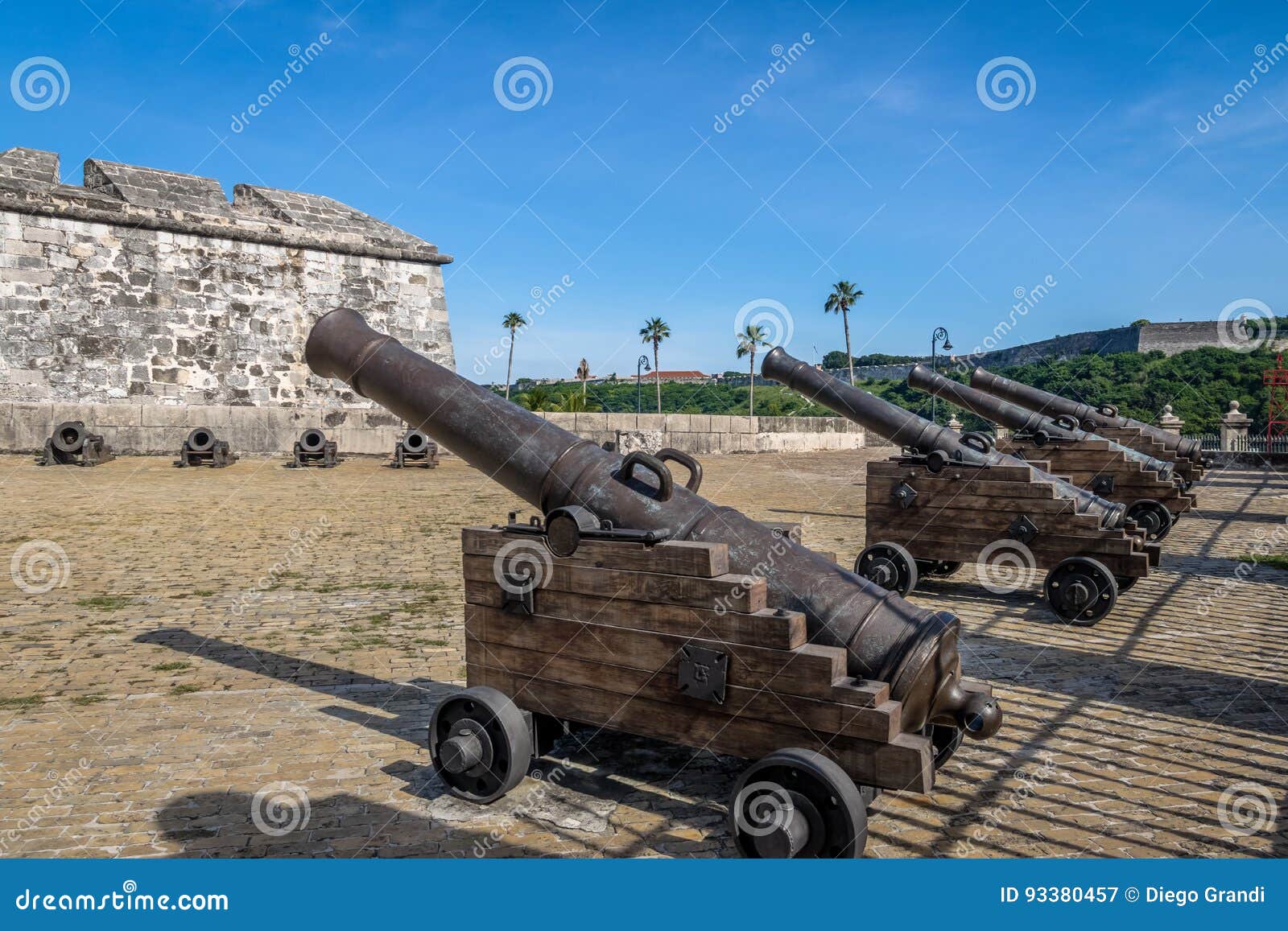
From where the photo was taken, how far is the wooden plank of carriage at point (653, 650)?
316 cm

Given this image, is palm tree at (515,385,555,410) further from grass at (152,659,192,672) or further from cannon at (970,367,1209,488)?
grass at (152,659,192,672)

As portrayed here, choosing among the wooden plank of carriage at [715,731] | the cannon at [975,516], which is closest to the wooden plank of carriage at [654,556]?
the wooden plank of carriage at [715,731]

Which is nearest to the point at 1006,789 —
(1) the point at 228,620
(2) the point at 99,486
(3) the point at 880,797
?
(3) the point at 880,797

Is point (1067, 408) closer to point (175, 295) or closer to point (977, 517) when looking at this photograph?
point (977, 517)

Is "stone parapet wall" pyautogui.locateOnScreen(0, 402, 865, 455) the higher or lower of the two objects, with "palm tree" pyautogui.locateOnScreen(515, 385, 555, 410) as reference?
lower

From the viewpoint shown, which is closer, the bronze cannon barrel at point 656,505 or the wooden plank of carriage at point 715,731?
the wooden plank of carriage at point 715,731

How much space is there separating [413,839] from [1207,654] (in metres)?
5.22

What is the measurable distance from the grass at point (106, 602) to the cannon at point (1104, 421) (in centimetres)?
917

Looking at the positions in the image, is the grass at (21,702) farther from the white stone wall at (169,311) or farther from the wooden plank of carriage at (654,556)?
the white stone wall at (169,311)

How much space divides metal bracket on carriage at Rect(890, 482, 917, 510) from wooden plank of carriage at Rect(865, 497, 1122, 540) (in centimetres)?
4

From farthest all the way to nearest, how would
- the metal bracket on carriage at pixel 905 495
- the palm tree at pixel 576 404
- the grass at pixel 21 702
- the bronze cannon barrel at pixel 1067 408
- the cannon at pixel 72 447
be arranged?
the palm tree at pixel 576 404 < the cannon at pixel 72 447 < the bronze cannon barrel at pixel 1067 408 < the metal bracket on carriage at pixel 905 495 < the grass at pixel 21 702

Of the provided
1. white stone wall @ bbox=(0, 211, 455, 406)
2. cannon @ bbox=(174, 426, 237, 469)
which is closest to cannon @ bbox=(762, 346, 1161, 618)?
cannon @ bbox=(174, 426, 237, 469)

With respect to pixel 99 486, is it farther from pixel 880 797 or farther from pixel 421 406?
pixel 880 797

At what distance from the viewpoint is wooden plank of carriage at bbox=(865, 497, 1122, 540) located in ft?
23.9
